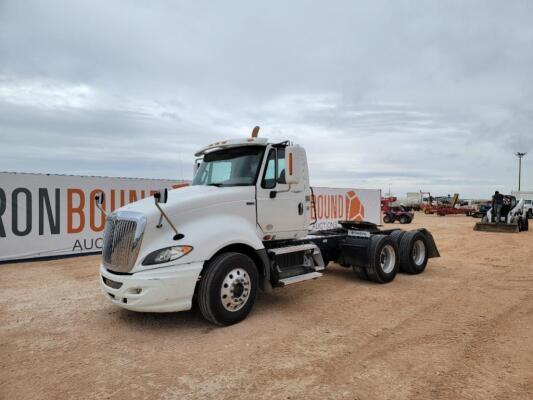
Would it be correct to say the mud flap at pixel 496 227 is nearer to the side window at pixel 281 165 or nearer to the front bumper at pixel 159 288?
the side window at pixel 281 165

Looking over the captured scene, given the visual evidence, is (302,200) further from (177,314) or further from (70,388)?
(70,388)

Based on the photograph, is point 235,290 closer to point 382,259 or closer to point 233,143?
point 233,143

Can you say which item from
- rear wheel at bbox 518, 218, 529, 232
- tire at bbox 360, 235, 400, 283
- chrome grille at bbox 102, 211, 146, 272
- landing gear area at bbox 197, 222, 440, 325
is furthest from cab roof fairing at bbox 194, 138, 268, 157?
rear wheel at bbox 518, 218, 529, 232

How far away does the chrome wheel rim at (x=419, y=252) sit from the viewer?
332 inches

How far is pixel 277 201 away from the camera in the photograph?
579cm

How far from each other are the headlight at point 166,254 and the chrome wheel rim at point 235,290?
685 millimetres

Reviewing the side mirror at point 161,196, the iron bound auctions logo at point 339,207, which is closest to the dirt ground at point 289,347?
the side mirror at point 161,196

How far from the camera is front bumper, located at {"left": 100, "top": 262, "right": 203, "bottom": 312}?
4.35 metres

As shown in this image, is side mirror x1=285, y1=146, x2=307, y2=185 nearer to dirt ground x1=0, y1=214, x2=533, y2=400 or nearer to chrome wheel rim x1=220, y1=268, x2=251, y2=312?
chrome wheel rim x1=220, y1=268, x2=251, y2=312

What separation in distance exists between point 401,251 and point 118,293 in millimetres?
6026

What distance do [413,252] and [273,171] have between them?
4470 mm

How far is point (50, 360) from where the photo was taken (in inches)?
154

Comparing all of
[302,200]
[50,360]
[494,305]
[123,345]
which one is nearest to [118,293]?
[123,345]

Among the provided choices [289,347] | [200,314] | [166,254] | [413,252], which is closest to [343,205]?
[413,252]
